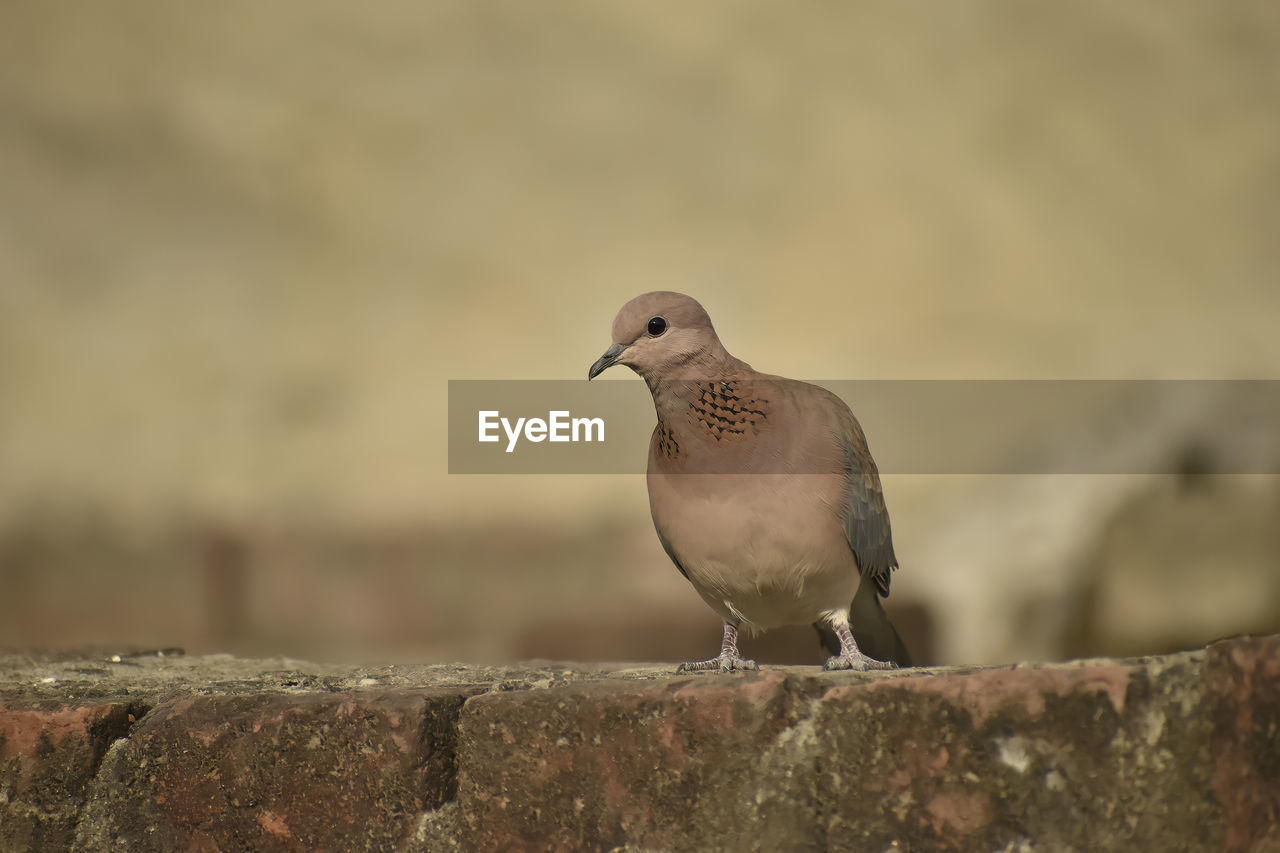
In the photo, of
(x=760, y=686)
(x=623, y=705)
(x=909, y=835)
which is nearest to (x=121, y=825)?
(x=623, y=705)

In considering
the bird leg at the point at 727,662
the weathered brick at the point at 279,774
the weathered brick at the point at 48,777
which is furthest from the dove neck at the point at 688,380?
the weathered brick at the point at 48,777

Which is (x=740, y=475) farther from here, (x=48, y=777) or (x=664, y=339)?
(x=48, y=777)

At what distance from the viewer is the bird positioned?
3.11 meters

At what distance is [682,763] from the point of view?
2354 millimetres

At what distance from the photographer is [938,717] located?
2.23 m

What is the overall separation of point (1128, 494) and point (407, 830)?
5.36 m

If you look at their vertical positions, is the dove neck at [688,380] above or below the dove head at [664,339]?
below

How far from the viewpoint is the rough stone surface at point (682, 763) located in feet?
7.03

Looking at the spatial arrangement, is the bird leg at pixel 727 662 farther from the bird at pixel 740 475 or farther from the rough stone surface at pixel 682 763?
the rough stone surface at pixel 682 763

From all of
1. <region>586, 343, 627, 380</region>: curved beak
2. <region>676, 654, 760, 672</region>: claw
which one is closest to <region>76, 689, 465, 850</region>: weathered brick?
<region>676, 654, 760, 672</region>: claw

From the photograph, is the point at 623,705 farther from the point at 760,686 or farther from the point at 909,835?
the point at 909,835

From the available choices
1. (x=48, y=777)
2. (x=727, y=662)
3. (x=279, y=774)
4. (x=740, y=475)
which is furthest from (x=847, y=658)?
(x=48, y=777)

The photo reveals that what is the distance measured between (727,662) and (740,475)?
492 mm

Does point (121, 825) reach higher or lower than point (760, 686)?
lower
